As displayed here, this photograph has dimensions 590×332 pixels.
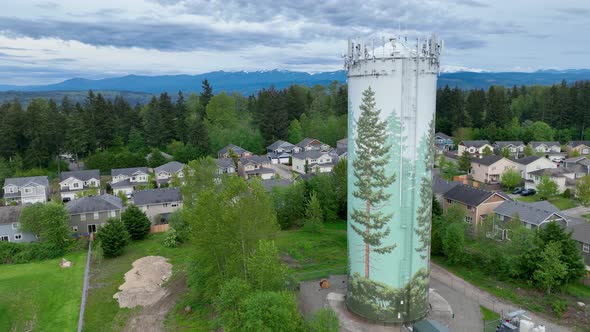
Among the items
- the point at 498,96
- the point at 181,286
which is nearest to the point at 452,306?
the point at 181,286

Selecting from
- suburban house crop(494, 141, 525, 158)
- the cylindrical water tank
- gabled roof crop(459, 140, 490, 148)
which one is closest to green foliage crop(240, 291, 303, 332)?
the cylindrical water tank

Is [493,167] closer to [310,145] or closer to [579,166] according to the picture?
[579,166]

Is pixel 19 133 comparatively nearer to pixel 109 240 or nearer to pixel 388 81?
pixel 109 240

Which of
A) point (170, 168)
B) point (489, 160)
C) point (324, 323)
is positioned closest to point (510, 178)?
point (489, 160)

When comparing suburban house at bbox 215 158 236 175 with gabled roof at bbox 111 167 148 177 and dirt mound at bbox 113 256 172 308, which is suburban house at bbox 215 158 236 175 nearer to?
gabled roof at bbox 111 167 148 177

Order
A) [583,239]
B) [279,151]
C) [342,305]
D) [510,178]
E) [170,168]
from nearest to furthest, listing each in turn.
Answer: [342,305] < [583,239] < [510,178] < [170,168] < [279,151]

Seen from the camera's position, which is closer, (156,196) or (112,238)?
(112,238)

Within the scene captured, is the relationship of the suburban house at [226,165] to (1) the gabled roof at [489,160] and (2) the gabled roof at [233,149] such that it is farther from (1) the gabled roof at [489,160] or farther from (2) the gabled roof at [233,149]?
(1) the gabled roof at [489,160]
